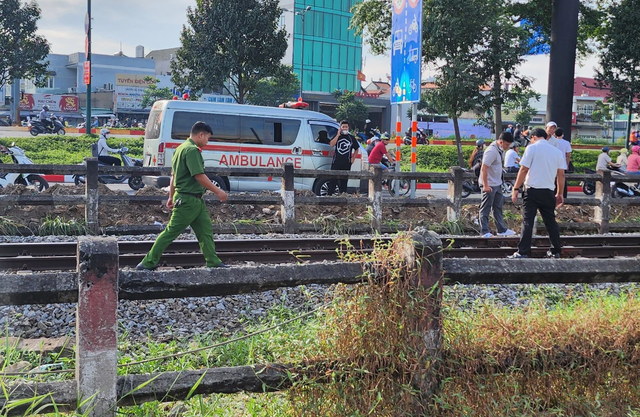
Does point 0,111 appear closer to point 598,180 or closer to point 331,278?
point 598,180

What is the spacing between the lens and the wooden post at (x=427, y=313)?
318 cm

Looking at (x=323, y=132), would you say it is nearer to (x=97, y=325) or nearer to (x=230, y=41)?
(x=97, y=325)

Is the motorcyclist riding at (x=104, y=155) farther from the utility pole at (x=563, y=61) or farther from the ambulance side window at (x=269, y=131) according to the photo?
the utility pole at (x=563, y=61)

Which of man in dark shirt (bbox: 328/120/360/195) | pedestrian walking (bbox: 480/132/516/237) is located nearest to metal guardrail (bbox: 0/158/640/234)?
pedestrian walking (bbox: 480/132/516/237)

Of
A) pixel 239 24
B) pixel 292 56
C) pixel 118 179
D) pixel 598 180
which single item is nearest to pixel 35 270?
pixel 598 180

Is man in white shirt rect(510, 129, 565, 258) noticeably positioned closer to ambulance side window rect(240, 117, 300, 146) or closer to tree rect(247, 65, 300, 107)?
ambulance side window rect(240, 117, 300, 146)

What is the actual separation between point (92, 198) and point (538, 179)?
263 inches

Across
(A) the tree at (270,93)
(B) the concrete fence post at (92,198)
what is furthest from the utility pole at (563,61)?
(A) the tree at (270,93)

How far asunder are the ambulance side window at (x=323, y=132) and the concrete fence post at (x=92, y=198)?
19.7ft

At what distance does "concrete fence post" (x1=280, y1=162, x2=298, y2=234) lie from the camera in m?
11.4

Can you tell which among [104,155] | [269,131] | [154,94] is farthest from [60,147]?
[154,94]

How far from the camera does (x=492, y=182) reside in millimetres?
11102

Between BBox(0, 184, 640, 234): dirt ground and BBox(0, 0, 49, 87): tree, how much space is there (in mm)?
20686

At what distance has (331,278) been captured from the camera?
317 cm
